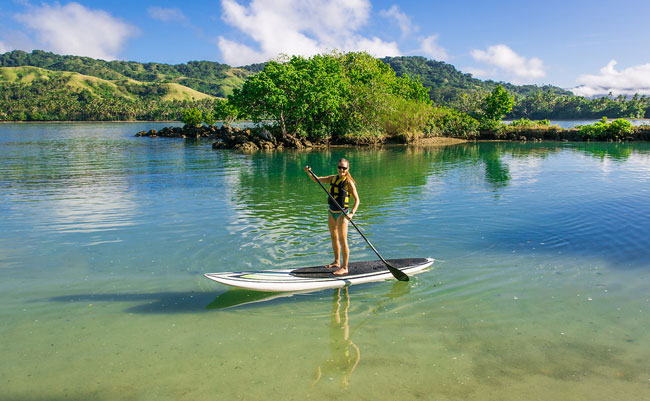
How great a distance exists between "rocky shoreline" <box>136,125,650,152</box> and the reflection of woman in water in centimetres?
3730

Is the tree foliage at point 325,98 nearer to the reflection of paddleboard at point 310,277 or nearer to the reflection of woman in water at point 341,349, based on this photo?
the reflection of paddleboard at point 310,277

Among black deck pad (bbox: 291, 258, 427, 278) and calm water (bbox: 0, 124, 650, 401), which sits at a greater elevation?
black deck pad (bbox: 291, 258, 427, 278)

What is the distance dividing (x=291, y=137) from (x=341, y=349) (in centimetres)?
4082

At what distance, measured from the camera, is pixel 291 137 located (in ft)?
151

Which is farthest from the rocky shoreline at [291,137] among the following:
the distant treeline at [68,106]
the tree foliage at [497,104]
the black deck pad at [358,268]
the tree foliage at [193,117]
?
the distant treeline at [68,106]

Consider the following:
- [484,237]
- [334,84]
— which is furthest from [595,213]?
[334,84]

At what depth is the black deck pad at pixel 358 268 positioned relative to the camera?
8547 millimetres

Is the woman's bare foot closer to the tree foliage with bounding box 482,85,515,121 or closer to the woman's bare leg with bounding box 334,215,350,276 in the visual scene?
the woman's bare leg with bounding box 334,215,350,276

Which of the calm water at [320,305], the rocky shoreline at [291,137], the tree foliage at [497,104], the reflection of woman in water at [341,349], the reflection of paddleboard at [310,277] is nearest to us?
the calm water at [320,305]

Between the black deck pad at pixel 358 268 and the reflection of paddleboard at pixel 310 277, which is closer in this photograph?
the reflection of paddleboard at pixel 310 277

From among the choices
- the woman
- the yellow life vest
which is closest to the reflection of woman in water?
the woman

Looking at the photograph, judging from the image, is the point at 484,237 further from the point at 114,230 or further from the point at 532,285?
the point at 114,230

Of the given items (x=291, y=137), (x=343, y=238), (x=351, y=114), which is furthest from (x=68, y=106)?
(x=343, y=238)

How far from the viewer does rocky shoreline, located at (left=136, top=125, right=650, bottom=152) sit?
45897 millimetres
